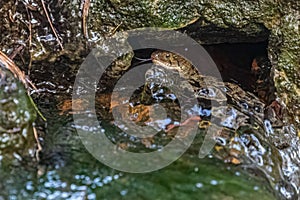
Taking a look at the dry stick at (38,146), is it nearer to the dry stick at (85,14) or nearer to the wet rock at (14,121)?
the wet rock at (14,121)

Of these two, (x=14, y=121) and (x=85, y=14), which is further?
(x=85, y=14)

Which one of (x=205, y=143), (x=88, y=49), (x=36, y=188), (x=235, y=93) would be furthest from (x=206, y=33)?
(x=36, y=188)

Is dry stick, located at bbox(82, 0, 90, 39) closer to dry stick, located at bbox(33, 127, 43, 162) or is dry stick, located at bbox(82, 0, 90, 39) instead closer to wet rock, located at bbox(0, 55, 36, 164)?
wet rock, located at bbox(0, 55, 36, 164)

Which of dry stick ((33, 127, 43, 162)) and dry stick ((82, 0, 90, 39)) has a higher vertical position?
dry stick ((82, 0, 90, 39))

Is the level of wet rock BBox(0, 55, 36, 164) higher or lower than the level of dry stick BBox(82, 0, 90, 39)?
lower

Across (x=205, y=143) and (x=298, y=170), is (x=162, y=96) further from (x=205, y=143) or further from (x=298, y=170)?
(x=298, y=170)

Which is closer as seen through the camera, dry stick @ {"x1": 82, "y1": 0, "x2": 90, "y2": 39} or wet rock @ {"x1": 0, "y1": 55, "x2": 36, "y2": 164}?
wet rock @ {"x1": 0, "y1": 55, "x2": 36, "y2": 164}

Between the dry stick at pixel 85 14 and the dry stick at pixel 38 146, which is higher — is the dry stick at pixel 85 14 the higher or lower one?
the higher one

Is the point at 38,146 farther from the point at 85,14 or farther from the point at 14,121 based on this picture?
the point at 85,14

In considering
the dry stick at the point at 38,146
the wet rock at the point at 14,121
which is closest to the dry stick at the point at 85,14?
the wet rock at the point at 14,121

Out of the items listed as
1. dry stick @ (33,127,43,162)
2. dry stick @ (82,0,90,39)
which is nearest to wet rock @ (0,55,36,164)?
dry stick @ (33,127,43,162)

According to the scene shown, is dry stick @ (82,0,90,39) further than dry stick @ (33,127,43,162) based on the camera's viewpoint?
Yes

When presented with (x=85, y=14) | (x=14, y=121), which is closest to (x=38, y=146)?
(x=14, y=121)

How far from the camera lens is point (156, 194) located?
1539 mm
